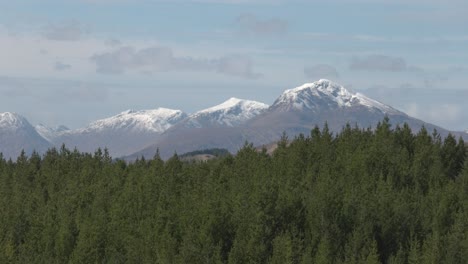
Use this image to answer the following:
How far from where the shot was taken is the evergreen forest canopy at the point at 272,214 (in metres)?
110

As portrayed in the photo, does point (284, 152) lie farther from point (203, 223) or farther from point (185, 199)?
point (203, 223)

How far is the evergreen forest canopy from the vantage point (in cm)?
10994

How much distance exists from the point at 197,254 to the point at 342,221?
2349cm

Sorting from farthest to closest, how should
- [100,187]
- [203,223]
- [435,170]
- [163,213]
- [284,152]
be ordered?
[284,152] < [100,187] < [435,170] < [163,213] < [203,223]

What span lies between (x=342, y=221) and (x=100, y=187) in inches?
2517

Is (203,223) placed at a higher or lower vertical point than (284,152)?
lower

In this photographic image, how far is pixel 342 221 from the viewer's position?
121 meters

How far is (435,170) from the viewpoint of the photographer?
152625 millimetres

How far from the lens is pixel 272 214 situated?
122 meters

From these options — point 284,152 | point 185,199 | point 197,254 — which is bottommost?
point 197,254

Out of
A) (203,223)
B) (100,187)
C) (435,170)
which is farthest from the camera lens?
(100,187)

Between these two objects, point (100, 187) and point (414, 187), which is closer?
point (414, 187)

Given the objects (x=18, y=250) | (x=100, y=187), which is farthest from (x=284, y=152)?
(x=18, y=250)

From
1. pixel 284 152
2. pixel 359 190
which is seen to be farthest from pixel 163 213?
pixel 284 152
